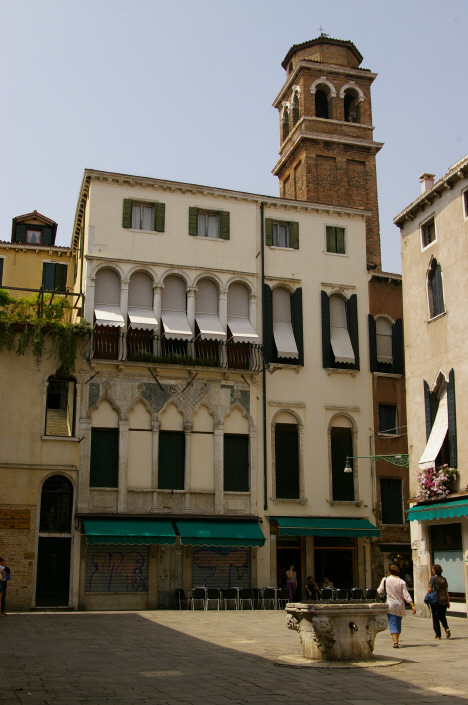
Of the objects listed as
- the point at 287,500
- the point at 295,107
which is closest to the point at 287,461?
the point at 287,500

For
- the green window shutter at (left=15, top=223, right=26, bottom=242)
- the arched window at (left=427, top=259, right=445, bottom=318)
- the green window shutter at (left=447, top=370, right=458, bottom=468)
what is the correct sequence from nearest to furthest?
the green window shutter at (left=447, top=370, right=458, bottom=468) → the arched window at (left=427, top=259, right=445, bottom=318) → the green window shutter at (left=15, top=223, right=26, bottom=242)

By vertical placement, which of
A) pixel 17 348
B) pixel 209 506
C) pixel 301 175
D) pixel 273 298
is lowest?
pixel 209 506

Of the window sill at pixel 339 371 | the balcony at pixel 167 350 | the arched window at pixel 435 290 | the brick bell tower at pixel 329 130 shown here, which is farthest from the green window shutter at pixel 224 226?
the brick bell tower at pixel 329 130

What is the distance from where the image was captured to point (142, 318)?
91.1 feet

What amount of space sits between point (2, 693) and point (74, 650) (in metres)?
4.63

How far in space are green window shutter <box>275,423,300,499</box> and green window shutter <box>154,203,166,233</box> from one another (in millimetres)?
8092

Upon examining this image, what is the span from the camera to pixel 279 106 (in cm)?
4972

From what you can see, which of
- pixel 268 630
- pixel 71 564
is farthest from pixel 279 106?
pixel 268 630

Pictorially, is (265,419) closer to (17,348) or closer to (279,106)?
(17,348)

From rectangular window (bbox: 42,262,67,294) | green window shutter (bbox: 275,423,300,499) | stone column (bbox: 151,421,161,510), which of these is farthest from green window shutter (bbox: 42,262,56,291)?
green window shutter (bbox: 275,423,300,499)

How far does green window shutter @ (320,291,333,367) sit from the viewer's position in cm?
3009

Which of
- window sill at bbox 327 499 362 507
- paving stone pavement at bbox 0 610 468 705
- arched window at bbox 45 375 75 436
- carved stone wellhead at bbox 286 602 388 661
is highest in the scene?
arched window at bbox 45 375 75 436

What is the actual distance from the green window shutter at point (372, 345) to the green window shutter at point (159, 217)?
849 cm

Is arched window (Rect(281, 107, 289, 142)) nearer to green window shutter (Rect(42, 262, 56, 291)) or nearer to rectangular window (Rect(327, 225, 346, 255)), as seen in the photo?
rectangular window (Rect(327, 225, 346, 255))
